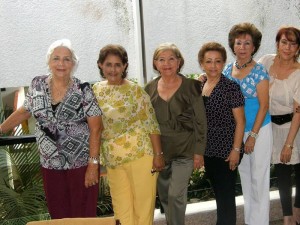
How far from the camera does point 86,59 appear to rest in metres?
4.05

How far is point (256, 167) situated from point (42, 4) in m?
2.08

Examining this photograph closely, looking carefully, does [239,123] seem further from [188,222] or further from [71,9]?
[71,9]

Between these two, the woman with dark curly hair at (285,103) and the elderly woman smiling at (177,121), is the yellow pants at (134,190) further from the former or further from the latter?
the woman with dark curly hair at (285,103)

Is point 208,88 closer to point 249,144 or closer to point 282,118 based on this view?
point 249,144

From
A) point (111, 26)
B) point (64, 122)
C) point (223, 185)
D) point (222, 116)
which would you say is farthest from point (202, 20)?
point (64, 122)

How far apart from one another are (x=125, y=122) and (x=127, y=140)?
5.0 inches

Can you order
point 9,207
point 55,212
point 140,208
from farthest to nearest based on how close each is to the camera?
point 9,207 → point 140,208 → point 55,212

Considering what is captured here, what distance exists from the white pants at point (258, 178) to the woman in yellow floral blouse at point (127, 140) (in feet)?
2.47

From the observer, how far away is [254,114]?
3611 mm

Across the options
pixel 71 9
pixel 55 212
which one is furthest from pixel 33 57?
pixel 55 212

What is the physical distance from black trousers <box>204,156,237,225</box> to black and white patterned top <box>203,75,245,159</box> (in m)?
0.07

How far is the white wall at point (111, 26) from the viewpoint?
389 centimetres

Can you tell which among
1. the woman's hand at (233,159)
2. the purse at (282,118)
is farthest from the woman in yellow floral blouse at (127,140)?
the purse at (282,118)

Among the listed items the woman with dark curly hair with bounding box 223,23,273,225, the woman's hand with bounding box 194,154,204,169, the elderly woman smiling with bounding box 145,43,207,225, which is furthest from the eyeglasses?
the woman's hand with bounding box 194,154,204,169
